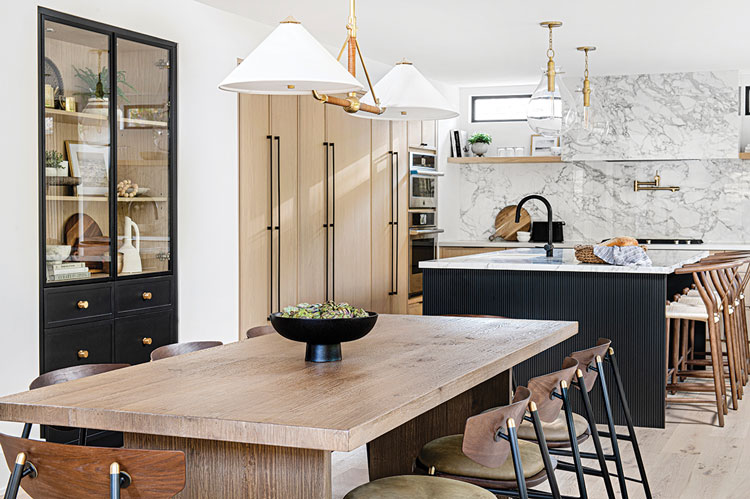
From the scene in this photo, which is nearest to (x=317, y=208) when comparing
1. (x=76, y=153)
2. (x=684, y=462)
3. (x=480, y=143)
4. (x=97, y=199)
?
(x=97, y=199)

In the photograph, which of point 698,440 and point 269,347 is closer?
point 269,347

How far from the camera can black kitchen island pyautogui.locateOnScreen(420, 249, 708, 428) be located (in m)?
4.96

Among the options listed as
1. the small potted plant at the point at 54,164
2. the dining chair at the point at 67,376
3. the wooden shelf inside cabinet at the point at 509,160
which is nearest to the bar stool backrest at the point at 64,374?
the dining chair at the point at 67,376

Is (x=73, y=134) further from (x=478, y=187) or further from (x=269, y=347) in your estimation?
(x=478, y=187)

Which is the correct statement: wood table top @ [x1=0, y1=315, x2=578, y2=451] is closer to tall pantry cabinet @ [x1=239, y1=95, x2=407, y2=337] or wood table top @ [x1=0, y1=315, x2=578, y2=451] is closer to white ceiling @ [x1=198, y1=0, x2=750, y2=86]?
tall pantry cabinet @ [x1=239, y1=95, x2=407, y2=337]

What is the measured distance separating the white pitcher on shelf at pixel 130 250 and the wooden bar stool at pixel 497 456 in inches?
90.1

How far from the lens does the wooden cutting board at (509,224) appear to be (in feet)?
29.1

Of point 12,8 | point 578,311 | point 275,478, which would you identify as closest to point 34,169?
point 12,8

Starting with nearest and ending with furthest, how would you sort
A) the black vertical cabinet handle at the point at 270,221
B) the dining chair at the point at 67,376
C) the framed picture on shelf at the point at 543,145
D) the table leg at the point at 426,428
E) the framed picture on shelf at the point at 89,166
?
A: the dining chair at the point at 67,376 < the table leg at the point at 426,428 < the framed picture on shelf at the point at 89,166 < the black vertical cabinet handle at the point at 270,221 < the framed picture on shelf at the point at 543,145

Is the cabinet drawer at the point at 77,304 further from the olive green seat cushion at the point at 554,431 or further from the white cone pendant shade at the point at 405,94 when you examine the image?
the olive green seat cushion at the point at 554,431

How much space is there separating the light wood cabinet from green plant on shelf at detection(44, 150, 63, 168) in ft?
14.1

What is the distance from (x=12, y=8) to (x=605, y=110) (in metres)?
5.72

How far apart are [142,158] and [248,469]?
9.14 feet

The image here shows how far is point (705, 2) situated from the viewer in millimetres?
5207
